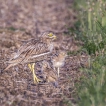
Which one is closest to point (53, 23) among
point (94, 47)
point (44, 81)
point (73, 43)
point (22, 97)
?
point (73, 43)

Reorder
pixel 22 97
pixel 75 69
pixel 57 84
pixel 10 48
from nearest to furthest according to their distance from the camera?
pixel 22 97, pixel 57 84, pixel 75 69, pixel 10 48

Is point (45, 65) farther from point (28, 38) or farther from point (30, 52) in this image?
Answer: point (28, 38)

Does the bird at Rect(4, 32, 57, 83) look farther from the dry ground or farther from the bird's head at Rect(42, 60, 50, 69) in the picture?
the dry ground

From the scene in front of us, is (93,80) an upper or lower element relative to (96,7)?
lower

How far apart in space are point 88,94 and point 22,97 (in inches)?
45.2

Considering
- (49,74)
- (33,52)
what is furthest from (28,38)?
(49,74)

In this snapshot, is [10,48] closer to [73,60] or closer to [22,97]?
[73,60]

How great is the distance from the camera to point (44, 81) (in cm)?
759

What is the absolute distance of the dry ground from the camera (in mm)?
6844

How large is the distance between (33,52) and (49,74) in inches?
17.6

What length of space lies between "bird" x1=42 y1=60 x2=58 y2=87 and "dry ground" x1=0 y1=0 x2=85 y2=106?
3.4 inches

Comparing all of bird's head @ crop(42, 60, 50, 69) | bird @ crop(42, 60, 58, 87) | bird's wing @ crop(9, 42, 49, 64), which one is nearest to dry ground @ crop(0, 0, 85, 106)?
bird @ crop(42, 60, 58, 87)

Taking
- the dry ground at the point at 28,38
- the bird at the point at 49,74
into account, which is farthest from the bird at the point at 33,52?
the dry ground at the point at 28,38

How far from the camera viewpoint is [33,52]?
7.37 meters
